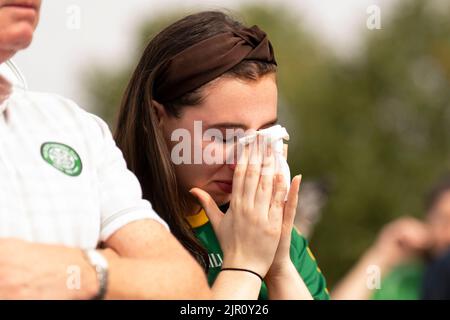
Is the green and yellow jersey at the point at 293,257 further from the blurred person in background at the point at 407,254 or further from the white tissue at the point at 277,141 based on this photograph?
the blurred person in background at the point at 407,254

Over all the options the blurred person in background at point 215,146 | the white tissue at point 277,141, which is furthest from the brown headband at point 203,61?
the white tissue at point 277,141

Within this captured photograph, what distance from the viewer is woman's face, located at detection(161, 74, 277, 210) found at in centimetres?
297

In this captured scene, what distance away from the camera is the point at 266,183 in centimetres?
285

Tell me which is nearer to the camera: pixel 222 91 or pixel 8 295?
pixel 8 295

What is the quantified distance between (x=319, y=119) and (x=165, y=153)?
26.1 meters

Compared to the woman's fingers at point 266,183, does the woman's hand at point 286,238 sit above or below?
below

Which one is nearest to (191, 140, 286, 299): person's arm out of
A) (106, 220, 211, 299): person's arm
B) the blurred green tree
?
(106, 220, 211, 299): person's arm

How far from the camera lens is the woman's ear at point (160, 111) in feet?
10.2

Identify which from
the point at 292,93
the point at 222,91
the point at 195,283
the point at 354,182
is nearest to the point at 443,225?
the point at 222,91

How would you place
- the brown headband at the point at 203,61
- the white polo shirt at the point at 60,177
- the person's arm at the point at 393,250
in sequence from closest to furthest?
the white polo shirt at the point at 60,177, the brown headband at the point at 203,61, the person's arm at the point at 393,250

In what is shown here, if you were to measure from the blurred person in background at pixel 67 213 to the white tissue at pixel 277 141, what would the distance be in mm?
413

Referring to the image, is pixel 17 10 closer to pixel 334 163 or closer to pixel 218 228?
pixel 218 228

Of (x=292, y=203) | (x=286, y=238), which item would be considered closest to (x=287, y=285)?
(x=286, y=238)

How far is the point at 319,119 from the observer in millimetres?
28922
